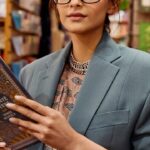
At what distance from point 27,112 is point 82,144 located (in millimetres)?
206

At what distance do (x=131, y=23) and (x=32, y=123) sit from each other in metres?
3.12

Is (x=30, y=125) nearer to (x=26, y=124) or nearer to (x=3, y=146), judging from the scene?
(x=26, y=124)

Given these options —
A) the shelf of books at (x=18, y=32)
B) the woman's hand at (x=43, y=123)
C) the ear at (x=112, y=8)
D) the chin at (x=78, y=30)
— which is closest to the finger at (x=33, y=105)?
the woman's hand at (x=43, y=123)

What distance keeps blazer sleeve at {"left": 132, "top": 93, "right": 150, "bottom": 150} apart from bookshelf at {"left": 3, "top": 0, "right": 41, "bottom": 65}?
2433mm

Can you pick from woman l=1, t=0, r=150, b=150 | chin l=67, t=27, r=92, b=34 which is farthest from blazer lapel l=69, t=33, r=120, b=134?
chin l=67, t=27, r=92, b=34

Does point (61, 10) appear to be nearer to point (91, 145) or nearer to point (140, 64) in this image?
point (140, 64)

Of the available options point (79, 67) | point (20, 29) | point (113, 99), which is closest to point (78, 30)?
point (79, 67)

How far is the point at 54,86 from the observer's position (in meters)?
1.58

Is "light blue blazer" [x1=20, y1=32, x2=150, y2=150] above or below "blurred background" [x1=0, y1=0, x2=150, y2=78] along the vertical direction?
above

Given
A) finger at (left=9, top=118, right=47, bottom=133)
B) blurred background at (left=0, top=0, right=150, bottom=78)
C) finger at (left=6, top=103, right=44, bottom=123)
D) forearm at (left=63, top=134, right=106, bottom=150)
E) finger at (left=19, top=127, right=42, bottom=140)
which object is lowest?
blurred background at (left=0, top=0, right=150, bottom=78)

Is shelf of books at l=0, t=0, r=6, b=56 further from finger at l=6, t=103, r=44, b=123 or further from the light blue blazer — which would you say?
finger at l=6, t=103, r=44, b=123

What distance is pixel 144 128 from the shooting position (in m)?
1.43

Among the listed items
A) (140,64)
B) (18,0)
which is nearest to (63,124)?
(140,64)

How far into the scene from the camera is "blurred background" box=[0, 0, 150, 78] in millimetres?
3709
